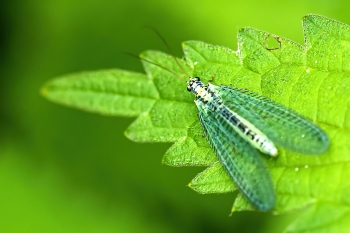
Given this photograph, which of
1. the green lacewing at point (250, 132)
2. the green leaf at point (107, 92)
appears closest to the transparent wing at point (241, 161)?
the green lacewing at point (250, 132)

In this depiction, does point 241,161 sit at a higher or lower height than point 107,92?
lower

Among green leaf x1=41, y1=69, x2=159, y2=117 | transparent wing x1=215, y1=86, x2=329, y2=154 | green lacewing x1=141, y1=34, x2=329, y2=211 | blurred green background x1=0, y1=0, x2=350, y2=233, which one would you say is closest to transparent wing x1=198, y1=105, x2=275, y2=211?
green lacewing x1=141, y1=34, x2=329, y2=211

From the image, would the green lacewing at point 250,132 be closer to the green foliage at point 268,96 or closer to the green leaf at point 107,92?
the green foliage at point 268,96

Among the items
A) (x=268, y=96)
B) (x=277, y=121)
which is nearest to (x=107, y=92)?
(x=268, y=96)

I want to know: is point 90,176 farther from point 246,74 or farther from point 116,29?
point 246,74

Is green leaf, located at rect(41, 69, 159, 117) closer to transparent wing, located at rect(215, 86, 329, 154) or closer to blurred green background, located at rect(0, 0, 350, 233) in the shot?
transparent wing, located at rect(215, 86, 329, 154)

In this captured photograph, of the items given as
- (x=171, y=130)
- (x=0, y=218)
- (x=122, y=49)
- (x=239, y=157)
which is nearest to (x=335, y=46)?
(x=239, y=157)

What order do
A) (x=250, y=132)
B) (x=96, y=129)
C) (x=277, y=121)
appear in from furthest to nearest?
(x=96, y=129), (x=250, y=132), (x=277, y=121)

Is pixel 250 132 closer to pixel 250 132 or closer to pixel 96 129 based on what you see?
pixel 250 132
